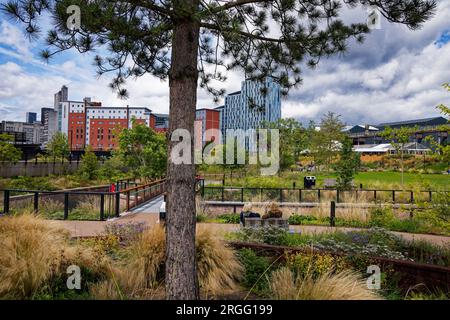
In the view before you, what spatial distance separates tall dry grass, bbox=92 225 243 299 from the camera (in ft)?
13.7

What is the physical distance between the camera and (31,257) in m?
3.95

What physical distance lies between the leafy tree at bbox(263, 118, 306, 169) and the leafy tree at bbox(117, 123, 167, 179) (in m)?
14.7

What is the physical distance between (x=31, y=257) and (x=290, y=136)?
34398 millimetres

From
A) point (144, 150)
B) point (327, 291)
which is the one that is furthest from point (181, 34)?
point (144, 150)

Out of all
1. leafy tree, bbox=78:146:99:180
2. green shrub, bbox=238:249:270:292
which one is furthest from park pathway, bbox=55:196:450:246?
leafy tree, bbox=78:146:99:180

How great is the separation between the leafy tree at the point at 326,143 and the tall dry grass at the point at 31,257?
33389mm

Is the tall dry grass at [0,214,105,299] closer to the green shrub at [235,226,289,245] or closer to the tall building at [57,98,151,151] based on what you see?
the green shrub at [235,226,289,245]

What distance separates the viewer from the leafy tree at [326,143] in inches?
1419

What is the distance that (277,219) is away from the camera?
8.12 meters

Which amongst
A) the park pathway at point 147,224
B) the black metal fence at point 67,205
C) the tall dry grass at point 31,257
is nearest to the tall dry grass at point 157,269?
the tall dry grass at point 31,257

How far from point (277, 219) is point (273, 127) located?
100 ft
